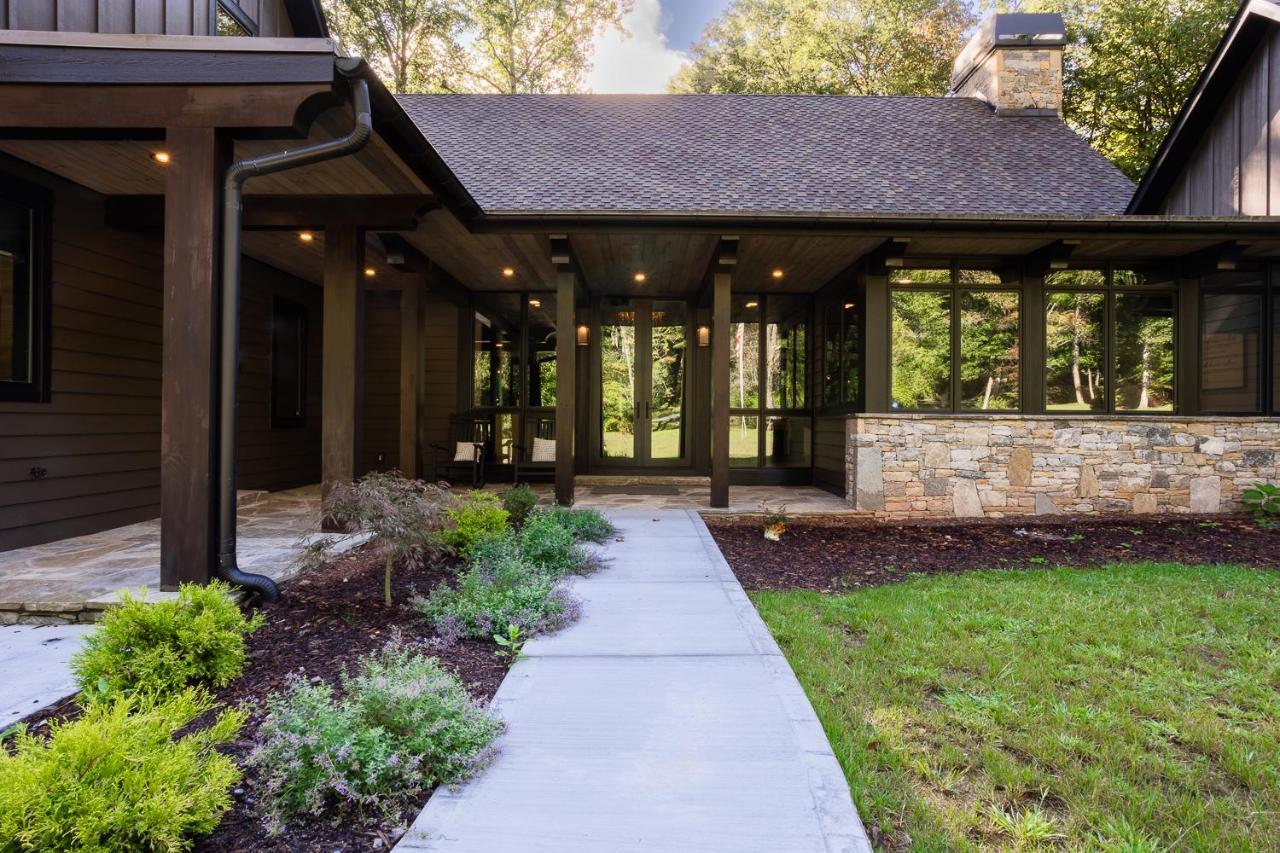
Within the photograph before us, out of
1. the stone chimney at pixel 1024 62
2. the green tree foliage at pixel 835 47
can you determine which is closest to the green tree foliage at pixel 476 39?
the green tree foliage at pixel 835 47

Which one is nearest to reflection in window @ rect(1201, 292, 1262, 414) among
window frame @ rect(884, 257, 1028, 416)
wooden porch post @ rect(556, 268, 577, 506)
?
window frame @ rect(884, 257, 1028, 416)

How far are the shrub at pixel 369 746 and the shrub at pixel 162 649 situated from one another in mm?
622

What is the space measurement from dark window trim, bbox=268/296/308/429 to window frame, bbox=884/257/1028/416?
7611 millimetres

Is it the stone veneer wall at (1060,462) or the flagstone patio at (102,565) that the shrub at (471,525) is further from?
the stone veneer wall at (1060,462)

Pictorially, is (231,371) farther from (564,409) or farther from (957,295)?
(957,295)

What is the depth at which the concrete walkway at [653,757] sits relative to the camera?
150 centimetres

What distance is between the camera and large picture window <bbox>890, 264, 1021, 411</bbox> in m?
6.90

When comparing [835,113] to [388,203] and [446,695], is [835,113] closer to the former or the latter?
[388,203]

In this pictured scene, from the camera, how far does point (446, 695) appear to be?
1934mm

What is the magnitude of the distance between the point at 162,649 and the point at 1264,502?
364 inches

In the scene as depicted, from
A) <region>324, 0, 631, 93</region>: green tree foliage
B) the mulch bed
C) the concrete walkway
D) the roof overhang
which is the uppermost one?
<region>324, 0, 631, 93</region>: green tree foliage

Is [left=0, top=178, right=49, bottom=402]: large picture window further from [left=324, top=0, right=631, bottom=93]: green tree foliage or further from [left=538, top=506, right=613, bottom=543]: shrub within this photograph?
[left=324, top=0, right=631, bottom=93]: green tree foliage

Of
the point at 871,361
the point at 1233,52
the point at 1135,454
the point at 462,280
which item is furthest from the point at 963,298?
the point at 462,280

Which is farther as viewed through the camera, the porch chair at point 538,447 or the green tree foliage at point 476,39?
the green tree foliage at point 476,39
